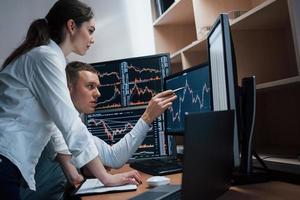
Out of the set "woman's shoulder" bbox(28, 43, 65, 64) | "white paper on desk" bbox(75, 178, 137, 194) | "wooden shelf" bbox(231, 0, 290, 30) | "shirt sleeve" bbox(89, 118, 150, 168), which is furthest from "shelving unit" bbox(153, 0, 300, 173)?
"woman's shoulder" bbox(28, 43, 65, 64)

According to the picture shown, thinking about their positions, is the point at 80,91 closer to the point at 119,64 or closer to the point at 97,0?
the point at 119,64

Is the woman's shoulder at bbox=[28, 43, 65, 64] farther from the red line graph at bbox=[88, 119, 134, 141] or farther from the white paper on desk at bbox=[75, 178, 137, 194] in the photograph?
the red line graph at bbox=[88, 119, 134, 141]

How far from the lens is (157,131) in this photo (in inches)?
68.0

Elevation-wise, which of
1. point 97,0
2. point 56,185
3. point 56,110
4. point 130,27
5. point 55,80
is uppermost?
point 97,0

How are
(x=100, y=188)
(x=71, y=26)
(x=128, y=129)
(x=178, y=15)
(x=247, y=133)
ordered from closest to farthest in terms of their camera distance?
(x=247, y=133)
(x=100, y=188)
(x=71, y=26)
(x=128, y=129)
(x=178, y=15)

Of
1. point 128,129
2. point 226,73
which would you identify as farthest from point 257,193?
point 128,129

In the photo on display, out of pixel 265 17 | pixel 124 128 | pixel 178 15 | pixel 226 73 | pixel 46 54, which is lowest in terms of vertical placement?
pixel 124 128

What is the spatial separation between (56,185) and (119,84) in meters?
0.70

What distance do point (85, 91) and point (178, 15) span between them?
811 millimetres

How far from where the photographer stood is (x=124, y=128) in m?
1.78

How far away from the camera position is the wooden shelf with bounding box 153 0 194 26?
6.04 feet

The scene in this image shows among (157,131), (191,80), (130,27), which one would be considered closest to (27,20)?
(130,27)

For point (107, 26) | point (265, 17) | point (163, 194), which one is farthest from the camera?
point (107, 26)

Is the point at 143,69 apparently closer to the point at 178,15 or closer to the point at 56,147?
the point at 178,15
